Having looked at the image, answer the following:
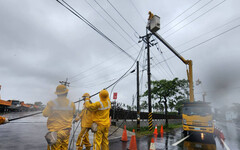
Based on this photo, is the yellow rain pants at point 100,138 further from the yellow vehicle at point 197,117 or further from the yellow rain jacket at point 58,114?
the yellow vehicle at point 197,117

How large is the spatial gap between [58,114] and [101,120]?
4.08 ft

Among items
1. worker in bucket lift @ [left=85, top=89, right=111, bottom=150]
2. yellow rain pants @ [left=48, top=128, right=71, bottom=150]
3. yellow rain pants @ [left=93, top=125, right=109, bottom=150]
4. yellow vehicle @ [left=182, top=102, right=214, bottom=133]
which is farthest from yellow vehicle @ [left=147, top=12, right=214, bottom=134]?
yellow rain pants @ [left=48, top=128, right=71, bottom=150]

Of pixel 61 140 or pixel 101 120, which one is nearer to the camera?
pixel 61 140

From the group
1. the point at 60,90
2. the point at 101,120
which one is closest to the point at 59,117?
the point at 60,90

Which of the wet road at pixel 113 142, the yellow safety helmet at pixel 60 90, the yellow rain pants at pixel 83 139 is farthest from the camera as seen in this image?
the wet road at pixel 113 142

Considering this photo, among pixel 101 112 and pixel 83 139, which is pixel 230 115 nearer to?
pixel 83 139

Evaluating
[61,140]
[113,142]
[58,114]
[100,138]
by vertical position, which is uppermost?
[58,114]

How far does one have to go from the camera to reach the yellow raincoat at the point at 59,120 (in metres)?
2.70

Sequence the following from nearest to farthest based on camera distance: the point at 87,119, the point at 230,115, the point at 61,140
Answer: the point at 61,140, the point at 87,119, the point at 230,115

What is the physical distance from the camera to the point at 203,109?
916 centimetres

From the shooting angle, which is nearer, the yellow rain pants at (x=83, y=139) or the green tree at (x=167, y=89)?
the yellow rain pants at (x=83, y=139)

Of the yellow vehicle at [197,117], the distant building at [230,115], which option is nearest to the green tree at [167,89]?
the yellow vehicle at [197,117]

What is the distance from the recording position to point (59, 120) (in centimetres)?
277

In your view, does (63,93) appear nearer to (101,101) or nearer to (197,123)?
(101,101)
